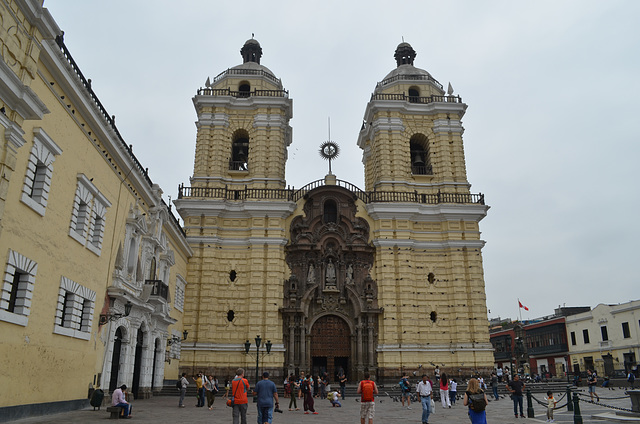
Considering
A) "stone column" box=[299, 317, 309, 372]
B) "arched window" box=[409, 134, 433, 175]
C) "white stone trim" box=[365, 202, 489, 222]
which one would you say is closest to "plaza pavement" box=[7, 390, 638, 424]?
"stone column" box=[299, 317, 309, 372]

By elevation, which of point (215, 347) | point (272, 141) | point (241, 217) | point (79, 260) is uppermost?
point (272, 141)

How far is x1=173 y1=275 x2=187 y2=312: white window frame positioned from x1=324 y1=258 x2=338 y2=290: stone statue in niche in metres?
8.35

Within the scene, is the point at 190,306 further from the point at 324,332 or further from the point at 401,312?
the point at 401,312

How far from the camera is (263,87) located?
113ft

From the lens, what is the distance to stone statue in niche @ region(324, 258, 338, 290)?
30.0 metres

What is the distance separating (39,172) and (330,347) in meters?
20.8

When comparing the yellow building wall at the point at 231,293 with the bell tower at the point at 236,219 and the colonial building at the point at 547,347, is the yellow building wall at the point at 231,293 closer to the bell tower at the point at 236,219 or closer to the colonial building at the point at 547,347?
the bell tower at the point at 236,219

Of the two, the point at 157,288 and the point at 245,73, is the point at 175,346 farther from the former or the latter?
the point at 245,73

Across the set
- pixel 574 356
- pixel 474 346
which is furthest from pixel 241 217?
pixel 574 356

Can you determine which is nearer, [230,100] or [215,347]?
[215,347]

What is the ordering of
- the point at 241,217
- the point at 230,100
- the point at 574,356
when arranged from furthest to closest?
the point at 574,356
the point at 230,100
the point at 241,217

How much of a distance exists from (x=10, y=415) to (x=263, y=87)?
88.8ft

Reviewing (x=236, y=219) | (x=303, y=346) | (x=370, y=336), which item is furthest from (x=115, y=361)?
(x=370, y=336)

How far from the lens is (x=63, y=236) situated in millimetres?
13875
